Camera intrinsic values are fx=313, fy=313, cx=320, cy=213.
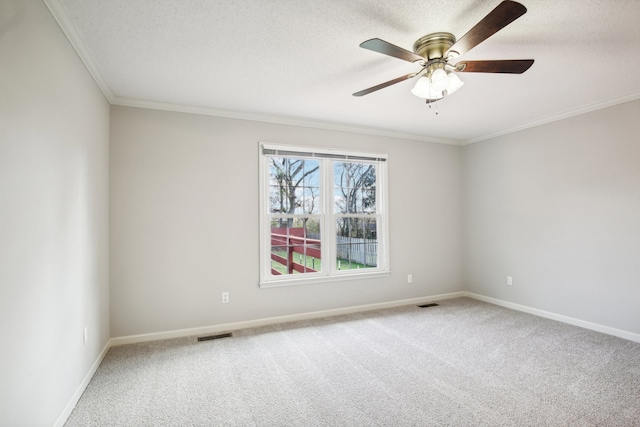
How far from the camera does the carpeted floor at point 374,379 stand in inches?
78.8

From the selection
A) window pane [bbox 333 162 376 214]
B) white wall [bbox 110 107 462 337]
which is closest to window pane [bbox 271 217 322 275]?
white wall [bbox 110 107 462 337]

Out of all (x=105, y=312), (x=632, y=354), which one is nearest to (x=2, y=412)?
(x=105, y=312)

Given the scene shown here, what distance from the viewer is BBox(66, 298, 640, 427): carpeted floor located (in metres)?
2.00

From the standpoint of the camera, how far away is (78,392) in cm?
Result: 221

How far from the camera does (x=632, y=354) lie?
2857 mm

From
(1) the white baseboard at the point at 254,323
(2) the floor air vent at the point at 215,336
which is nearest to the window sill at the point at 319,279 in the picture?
(1) the white baseboard at the point at 254,323

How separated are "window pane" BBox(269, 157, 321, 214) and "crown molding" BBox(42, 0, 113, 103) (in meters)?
1.81

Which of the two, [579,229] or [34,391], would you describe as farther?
[579,229]

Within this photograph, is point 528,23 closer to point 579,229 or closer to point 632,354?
point 579,229

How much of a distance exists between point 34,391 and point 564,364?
147 inches

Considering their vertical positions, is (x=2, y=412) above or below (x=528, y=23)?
below

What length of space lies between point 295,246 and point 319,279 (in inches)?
20.7

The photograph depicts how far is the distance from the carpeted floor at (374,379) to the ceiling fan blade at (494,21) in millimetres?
2254

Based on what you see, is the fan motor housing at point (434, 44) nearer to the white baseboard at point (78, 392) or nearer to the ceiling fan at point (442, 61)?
the ceiling fan at point (442, 61)
